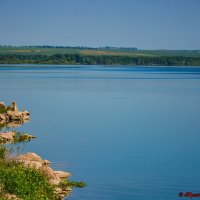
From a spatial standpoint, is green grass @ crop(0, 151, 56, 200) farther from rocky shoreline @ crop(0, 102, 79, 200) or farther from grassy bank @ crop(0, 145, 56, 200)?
rocky shoreline @ crop(0, 102, 79, 200)

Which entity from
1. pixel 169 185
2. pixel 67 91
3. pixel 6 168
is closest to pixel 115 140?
pixel 169 185

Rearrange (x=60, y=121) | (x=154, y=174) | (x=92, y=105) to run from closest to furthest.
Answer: (x=154, y=174) < (x=60, y=121) < (x=92, y=105)

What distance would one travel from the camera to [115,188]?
65.0 feet

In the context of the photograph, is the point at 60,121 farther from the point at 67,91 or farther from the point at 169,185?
the point at 67,91

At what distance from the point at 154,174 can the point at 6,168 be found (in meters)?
6.40

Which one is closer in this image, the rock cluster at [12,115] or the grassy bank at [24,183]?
the grassy bank at [24,183]

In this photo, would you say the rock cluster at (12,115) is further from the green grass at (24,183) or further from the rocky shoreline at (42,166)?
the green grass at (24,183)

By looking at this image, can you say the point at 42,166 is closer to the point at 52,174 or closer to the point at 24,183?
the point at 52,174

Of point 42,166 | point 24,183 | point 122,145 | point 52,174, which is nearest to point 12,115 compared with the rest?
point 122,145

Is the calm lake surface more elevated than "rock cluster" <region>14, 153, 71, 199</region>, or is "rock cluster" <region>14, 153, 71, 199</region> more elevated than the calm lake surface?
"rock cluster" <region>14, 153, 71, 199</region>

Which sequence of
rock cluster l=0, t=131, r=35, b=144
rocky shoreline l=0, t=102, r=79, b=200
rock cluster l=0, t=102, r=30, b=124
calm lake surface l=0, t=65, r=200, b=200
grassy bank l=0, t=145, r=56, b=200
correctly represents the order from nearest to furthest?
grassy bank l=0, t=145, r=56, b=200, rocky shoreline l=0, t=102, r=79, b=200, calm lake surface l=0, t=65, r=200, b=200, rock cluster l=0, t=131, r=35, b=144, rock cluster l=0, t=102, r=30, b=124

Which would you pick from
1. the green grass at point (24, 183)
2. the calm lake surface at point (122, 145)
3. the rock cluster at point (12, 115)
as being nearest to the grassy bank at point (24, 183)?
the green grass at point (24, 183)

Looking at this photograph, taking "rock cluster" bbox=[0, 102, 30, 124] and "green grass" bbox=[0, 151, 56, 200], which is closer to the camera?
"green grass" bbox=[0, 151, 56, 200]

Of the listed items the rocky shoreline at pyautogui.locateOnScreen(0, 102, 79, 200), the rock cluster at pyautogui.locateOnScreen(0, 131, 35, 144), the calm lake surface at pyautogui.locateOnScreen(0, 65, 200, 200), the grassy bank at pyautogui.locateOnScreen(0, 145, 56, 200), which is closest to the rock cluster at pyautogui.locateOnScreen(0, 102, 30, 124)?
the calm lake surface at pyautogui.locateOnScreen(0, 65, 200, 200)
